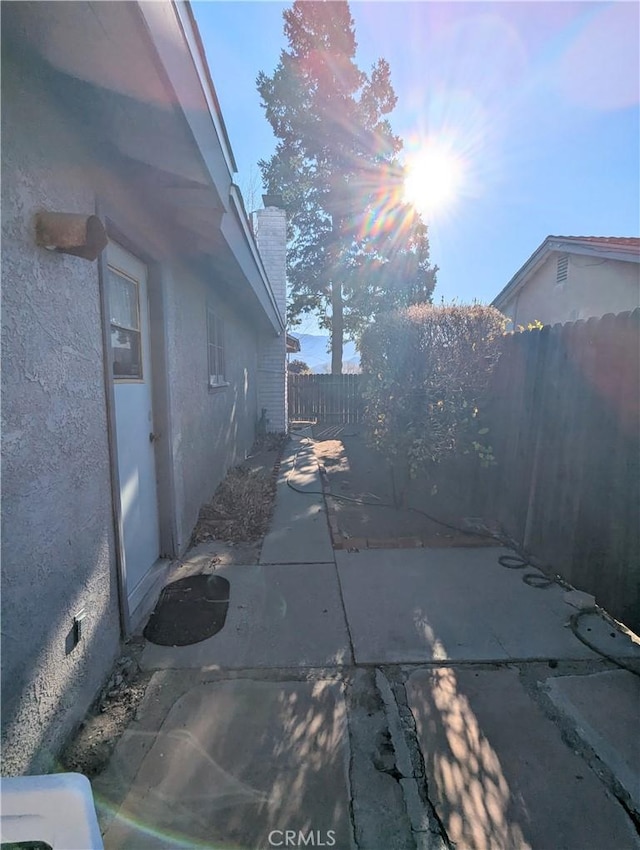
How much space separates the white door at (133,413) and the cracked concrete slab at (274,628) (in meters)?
0.62

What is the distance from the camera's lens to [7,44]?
1438 millimetres

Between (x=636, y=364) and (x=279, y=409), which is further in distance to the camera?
(x=279, y=409)

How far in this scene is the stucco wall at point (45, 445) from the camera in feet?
4.92

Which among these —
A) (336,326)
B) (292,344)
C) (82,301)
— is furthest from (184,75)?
(336,326)

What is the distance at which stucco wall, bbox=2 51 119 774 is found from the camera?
1501 mm

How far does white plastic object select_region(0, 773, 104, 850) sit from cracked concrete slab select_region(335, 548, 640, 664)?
1.69m

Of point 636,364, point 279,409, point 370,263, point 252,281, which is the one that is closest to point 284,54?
point 370,263

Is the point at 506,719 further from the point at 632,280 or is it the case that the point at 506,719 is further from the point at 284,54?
the point at 284,54

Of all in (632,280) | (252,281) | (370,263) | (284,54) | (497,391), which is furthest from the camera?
(370,263)

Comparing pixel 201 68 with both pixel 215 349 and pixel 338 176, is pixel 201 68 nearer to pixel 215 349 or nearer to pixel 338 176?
pixel 215 349

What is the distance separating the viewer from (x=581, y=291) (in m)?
10.8

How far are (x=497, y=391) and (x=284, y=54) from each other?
1935 cm

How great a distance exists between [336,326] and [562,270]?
33.7 ft

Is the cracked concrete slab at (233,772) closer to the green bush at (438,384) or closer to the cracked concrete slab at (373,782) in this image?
the cracked concrete slab at (373,782)
